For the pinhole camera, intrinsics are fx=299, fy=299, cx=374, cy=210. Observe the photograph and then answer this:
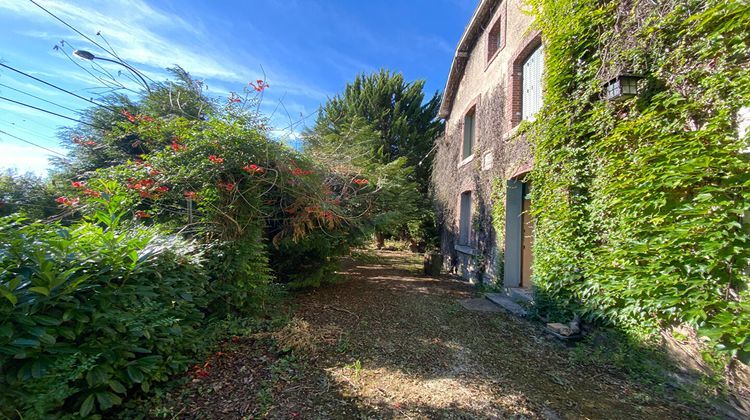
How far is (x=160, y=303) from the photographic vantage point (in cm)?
210

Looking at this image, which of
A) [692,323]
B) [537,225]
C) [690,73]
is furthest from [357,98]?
[692,323]

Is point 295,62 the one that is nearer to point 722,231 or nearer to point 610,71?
point 610,71

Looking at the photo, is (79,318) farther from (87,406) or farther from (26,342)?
(87,406)

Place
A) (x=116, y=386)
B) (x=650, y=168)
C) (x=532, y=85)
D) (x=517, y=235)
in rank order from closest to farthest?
(x=116, y=386)
(x=650, y=168)
(x=532, y=85)
(x=517, y=235)

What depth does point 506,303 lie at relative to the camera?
5.03 meters

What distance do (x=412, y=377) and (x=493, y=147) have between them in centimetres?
512

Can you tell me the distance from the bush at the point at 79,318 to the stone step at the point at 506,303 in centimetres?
438

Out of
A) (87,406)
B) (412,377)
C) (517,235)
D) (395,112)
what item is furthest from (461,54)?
(87,406)

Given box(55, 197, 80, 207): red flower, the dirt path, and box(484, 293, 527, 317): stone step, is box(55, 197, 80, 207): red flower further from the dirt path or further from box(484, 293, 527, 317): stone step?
box(484, 293, 527, 317): stone step

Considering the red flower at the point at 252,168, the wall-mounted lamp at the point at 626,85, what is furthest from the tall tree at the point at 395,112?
the wall-mounted lamp at the point at 626,85

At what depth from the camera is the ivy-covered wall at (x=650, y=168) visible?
86.4 inches

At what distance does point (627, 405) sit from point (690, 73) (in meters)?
2.75

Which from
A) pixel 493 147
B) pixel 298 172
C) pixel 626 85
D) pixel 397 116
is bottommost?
pixel 298 172

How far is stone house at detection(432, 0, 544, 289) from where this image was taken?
550 cm
